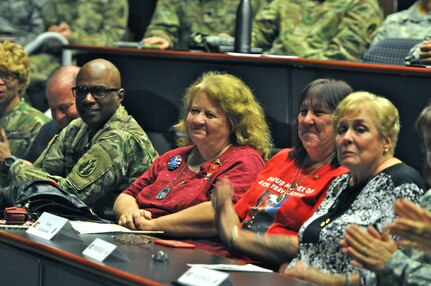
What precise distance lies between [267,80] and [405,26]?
1.13 metres

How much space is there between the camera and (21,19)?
303 inches

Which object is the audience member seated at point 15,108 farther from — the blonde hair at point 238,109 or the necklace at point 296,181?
the necklace at point 296,181

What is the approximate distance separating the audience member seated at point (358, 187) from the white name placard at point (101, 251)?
56cm

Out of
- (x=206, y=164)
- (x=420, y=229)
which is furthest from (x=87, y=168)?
(x=420, y=229)

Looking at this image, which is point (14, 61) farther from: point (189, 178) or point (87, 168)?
point (189, 178)

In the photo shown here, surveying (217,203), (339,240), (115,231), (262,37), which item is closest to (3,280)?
(115,231)

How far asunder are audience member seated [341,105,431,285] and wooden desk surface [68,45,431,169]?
2.66 feet

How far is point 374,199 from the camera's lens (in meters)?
3.52

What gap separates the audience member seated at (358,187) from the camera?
11.4 feet

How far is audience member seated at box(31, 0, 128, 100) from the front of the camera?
7371 mm

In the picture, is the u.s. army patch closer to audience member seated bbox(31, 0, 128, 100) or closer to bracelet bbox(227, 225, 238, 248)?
bracelet bbox(227, 225, 238, 248)

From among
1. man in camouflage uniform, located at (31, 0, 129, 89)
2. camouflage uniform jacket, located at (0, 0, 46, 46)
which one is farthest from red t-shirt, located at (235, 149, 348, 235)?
camouflage uniform jacket, located at (0, 0, 46, 46)

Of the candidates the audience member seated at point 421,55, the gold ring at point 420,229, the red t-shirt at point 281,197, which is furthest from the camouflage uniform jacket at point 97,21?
the gold ring at point 420,229

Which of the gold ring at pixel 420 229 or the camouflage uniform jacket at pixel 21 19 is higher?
the gold ring at pixel 420 229
